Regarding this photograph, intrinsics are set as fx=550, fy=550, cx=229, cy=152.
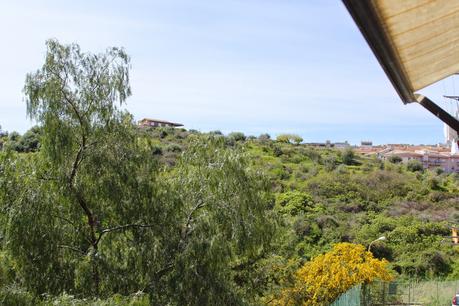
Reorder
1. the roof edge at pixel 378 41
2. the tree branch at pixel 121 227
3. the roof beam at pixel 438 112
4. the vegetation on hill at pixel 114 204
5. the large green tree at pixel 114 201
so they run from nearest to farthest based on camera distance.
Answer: the roof edge at pixel 378 41, the roof beam at pixel 438 112, the vegetation on hill at pixel 114 204, the large green tree at pixel 114 201, the tree branch at pixel 121 227

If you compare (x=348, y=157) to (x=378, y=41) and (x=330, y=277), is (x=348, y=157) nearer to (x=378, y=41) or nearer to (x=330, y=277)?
(x=330, y=277)

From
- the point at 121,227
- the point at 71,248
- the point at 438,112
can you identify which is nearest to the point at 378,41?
the point at 438,112

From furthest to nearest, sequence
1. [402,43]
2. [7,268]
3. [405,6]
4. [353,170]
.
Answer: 1. [353,170]
2. [7,268]
3. [402,43]
4. [405,6]

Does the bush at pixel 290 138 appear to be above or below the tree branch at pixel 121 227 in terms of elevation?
above

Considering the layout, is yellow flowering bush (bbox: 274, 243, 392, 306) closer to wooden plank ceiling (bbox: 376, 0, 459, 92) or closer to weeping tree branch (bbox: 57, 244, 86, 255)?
weeping tree branch (bbox: 57, 244, 86, 255)

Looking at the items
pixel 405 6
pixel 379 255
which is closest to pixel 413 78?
pixel 405 6

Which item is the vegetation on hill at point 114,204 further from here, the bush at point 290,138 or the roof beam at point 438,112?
the bush at point 290,138

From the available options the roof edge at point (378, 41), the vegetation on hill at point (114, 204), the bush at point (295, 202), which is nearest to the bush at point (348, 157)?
the bush at point (295, 202)

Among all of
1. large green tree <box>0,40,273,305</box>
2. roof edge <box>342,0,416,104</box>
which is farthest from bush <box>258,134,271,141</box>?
roof edge <box>342,0,416,104</box>

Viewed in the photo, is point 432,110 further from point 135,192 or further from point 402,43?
A: point 135,192

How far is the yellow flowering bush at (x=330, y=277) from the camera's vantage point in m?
16.1

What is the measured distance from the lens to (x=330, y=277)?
54.0 ft

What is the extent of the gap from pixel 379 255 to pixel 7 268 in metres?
23.4

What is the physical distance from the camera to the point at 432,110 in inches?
89.4
